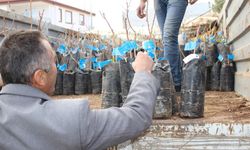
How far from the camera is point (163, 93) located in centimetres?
190

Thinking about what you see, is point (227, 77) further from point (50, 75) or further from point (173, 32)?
point (50, 75)

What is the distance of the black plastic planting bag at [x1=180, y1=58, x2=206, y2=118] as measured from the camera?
188cm

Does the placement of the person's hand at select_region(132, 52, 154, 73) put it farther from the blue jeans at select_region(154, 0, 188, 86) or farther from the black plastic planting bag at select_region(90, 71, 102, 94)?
the black plastic planting bag at select_region(90, 71, 102, 94)

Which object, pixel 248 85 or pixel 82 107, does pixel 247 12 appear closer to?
pixel 248 85

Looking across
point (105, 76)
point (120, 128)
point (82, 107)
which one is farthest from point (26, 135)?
point (105, 76)

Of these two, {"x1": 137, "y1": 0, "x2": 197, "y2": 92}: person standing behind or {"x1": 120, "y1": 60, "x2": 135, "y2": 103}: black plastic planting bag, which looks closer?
{"x1": 120, "y1": 60, "x2": 135, "y2": 103}: black plastic planting bag

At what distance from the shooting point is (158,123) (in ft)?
5.11

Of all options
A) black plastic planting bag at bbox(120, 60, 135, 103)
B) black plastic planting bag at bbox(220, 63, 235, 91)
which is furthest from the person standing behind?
black plastic planting bag at bbox(220, 63, 235, 91)

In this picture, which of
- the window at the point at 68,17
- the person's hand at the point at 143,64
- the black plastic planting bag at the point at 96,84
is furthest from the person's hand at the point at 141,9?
the window at the point at 68,17

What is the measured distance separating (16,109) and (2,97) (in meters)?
0.10

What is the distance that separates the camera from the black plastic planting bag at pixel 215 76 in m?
4.11

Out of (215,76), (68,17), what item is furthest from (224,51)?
(68,17)

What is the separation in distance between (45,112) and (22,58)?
20 centimetres

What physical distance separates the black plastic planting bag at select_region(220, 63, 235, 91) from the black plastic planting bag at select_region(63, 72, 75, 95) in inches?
73.7
